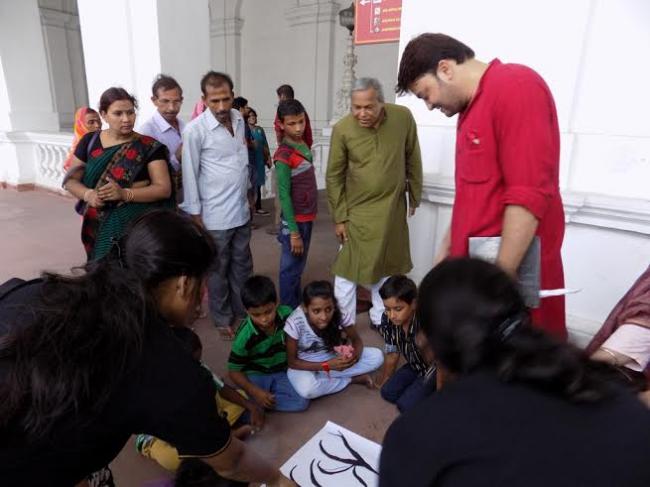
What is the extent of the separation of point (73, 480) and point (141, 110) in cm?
359

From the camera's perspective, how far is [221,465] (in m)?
1.05

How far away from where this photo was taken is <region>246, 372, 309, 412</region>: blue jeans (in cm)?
205

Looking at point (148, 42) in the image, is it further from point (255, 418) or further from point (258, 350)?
point (255, 418)

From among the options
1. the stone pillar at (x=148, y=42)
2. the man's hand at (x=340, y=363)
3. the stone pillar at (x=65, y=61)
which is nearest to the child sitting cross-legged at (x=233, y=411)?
the man's hand at (x=340, y=363)

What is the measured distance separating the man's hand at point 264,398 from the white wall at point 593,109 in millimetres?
1638

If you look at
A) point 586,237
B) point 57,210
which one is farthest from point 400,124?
point 57,210

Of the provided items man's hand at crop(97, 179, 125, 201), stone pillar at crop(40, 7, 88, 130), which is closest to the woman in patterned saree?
man's hand at crop(97, 179, 125, 201)

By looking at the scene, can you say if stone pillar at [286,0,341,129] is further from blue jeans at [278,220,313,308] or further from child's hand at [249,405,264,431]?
child's hand at [249,405,264,431]

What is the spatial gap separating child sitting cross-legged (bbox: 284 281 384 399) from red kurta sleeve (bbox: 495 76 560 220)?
106 centimetres

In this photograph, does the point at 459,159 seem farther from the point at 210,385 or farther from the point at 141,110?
the point at 141,110

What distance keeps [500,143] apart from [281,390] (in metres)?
1.40

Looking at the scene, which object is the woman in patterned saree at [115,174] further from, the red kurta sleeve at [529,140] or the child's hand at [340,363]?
the red kurta sleeve at [529,140]

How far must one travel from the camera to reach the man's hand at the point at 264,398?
201 cm

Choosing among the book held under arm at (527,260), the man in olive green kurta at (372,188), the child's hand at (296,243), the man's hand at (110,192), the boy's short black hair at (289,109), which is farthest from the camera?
the child's hand at (296,243)
